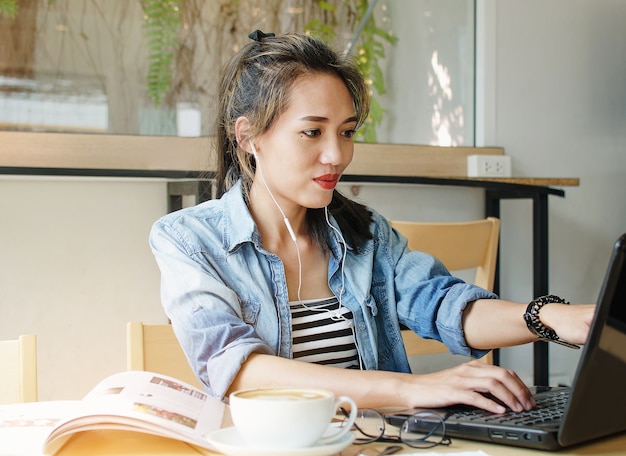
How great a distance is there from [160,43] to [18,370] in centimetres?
166

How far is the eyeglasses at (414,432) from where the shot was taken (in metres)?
0.76

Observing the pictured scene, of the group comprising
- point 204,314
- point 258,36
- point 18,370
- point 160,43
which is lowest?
point 18,370

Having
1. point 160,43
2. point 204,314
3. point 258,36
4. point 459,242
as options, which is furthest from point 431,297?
point 160,43

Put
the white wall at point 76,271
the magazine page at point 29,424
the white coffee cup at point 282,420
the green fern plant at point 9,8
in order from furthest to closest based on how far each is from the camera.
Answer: the green fern plant at point 9,8
the white wall at point 76,271
the magazine page at point 29,424
the white coffee cup at point 282,420

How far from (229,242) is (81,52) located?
1550 mm

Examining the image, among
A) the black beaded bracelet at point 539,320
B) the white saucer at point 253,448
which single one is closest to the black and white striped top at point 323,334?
the black beaded bracelet at point 539,320

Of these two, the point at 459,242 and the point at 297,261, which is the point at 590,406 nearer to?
the point at 297,261

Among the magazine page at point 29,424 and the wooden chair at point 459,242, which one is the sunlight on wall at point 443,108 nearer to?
the wooden chair at point 459,242

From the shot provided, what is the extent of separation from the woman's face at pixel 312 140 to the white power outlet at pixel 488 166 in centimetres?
152

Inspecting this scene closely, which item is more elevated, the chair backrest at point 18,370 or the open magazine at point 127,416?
the open magazine at point 127,416

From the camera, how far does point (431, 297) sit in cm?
129

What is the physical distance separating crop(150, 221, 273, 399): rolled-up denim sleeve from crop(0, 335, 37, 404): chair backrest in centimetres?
22

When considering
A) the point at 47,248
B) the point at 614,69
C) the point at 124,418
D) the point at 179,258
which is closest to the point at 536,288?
the point at 614,69

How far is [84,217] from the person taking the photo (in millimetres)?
2293
